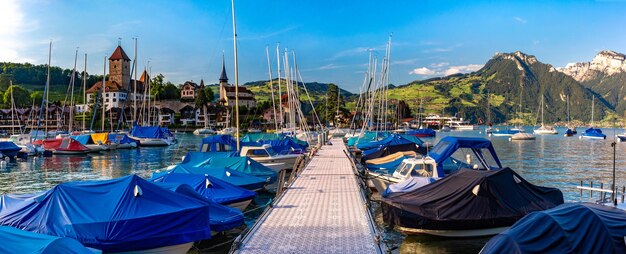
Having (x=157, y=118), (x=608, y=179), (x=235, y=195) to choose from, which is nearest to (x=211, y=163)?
(x=235, y=195)

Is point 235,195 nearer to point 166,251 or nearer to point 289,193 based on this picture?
point 289,193

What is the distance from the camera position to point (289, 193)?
20.7m

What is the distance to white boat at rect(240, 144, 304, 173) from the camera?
36.7m

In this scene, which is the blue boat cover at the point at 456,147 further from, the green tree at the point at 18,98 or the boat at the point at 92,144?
the green tree at the point at 18,98

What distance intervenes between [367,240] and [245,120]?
167076 millimetres

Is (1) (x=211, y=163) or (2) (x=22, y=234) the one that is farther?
(1) (x=211, y=163)

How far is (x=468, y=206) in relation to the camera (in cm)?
1681

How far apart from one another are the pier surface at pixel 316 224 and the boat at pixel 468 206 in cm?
196

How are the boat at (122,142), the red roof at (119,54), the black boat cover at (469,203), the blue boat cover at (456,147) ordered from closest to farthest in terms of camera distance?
the black boat cover at (469,203) < the blue boat cover at (456,147) < the boat at (122,142) < the red roof at (119,54)

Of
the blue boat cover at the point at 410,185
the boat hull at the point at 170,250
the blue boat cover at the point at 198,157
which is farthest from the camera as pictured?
the blue boat cover at the point at 198,157

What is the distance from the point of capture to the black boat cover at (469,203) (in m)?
16.7

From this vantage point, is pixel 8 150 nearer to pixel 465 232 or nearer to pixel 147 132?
pixel 147 132

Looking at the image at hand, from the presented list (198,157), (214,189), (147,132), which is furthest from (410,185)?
(147,132)

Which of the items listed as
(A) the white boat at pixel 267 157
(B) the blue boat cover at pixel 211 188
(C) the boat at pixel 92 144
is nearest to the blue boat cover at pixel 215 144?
(A) the white boat at pixel 267 157
